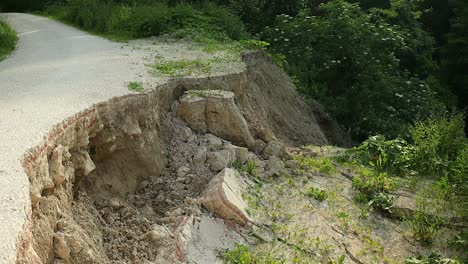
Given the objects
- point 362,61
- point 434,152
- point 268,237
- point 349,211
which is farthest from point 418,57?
point 268,237

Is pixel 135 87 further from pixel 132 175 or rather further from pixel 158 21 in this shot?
pixel 158 21

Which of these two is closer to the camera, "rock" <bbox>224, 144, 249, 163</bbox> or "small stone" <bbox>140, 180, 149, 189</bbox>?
"small stone" <bbox>140, 180, 149, 189</bbox>

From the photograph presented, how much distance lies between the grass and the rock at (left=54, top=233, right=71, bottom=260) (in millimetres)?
3537

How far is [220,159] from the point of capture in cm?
788

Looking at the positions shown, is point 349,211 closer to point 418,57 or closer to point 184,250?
point 184,250

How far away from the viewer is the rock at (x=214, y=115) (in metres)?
8.71

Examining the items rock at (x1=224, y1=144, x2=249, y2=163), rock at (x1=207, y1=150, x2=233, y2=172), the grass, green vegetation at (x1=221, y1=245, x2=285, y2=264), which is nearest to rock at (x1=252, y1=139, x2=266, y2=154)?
rock at (x1=224, y1=144, x2=249, y2=163)

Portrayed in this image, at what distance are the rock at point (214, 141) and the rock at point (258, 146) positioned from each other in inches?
32.2

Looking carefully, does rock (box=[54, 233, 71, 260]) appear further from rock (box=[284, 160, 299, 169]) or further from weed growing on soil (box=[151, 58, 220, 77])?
weed growing on soil (box=[151, 58, 220, 77])

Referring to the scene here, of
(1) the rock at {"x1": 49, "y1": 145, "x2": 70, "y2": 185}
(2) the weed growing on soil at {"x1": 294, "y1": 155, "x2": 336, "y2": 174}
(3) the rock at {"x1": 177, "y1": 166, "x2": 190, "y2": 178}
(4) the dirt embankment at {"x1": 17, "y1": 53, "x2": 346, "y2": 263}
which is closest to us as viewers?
(4) the dirt embankment at {"x1": 17, "y1": 53, "x2": 346, "y2": 263}

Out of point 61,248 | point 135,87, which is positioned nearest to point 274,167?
point 135,87

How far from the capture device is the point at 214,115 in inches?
346

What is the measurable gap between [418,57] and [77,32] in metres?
15.1

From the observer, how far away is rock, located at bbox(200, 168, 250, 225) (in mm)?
6754
